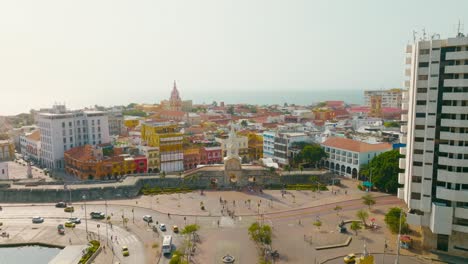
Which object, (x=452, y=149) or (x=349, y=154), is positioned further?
(x=349, y=154)

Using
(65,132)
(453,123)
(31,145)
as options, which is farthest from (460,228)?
(31,145)

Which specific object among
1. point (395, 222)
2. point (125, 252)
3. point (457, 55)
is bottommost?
point (125, 252)

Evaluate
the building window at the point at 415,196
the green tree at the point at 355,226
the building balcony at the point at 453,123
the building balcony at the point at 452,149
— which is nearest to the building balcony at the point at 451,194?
the building window at the point at 415,196

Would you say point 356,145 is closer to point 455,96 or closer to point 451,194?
point 451,194

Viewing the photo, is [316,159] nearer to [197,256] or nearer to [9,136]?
[197,256]

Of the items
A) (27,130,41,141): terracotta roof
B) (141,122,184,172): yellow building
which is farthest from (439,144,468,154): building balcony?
(27,130,41,141): terracotta roof

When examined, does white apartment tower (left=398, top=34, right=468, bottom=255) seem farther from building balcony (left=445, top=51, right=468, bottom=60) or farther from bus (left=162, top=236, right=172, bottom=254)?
bus (left=162, top=236, right=172, bottom=254)

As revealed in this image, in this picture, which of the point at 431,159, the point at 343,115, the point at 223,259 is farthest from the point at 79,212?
the point at 343,115
